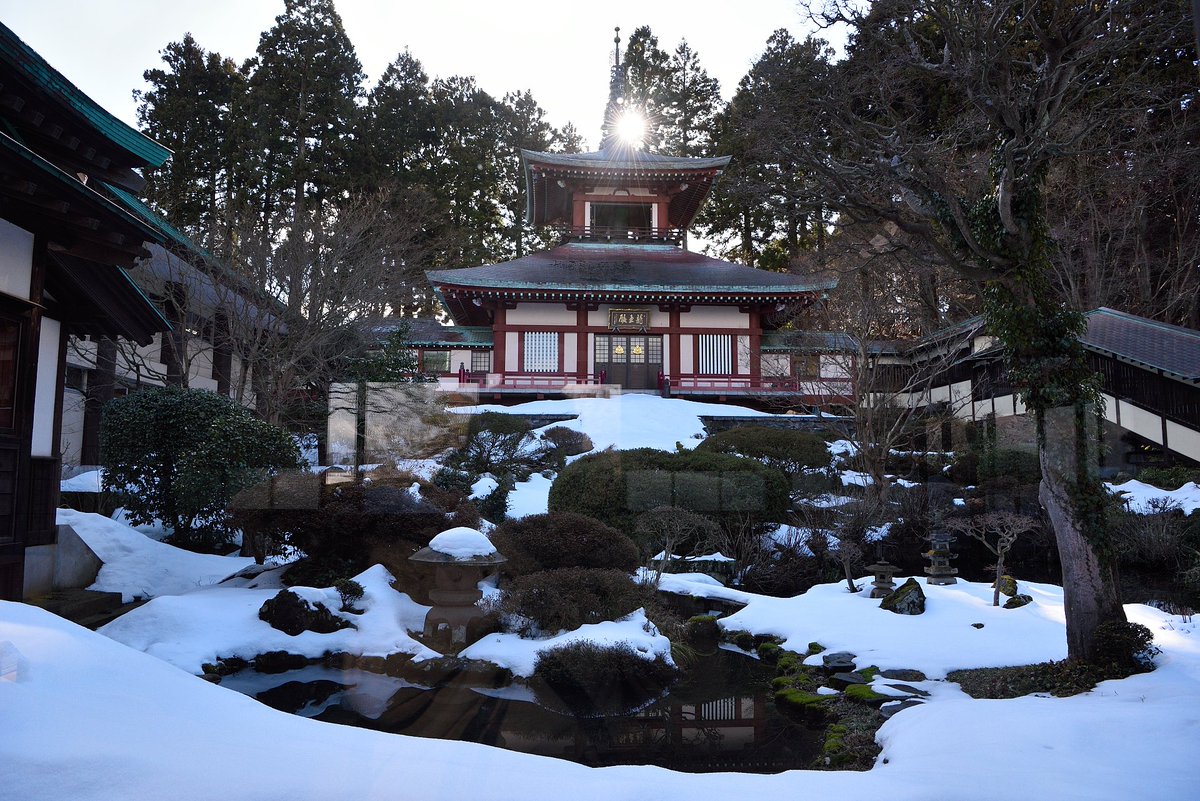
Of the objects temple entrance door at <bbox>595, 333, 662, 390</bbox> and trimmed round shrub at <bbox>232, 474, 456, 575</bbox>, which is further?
temple entrance door at <bbox>595, 333, 662, 390</bbox>

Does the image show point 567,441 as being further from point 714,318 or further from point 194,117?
point 194,117

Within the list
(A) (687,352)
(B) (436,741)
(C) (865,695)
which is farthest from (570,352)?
(B) (436,741)

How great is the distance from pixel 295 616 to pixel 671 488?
7255mm

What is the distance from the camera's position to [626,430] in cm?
2153

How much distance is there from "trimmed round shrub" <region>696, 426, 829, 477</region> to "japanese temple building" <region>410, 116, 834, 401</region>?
7552 millimetres

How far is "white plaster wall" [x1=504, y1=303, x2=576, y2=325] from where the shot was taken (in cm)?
2791

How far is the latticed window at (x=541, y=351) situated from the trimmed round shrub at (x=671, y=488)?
13167 mm

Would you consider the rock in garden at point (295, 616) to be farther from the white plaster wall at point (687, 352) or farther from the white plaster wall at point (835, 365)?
the white plaster wall at point (687, 352)

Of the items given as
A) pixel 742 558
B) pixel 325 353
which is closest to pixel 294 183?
pixel 325 353

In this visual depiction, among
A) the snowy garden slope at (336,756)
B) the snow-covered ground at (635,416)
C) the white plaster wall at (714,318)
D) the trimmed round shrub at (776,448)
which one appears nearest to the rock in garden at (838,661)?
the snowy garden slope at (336,756)

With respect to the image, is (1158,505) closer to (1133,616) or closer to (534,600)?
(1133,616)

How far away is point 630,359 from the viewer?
2812 cm

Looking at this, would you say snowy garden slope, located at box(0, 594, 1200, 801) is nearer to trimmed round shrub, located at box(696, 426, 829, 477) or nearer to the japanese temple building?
trimmed round shrub, located at box(696, 426, 829, 477)

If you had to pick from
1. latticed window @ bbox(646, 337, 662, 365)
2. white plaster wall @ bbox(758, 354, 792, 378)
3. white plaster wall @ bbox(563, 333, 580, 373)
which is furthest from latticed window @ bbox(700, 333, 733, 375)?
white plaster wall @ bbox(563, 333, 580, 373)
